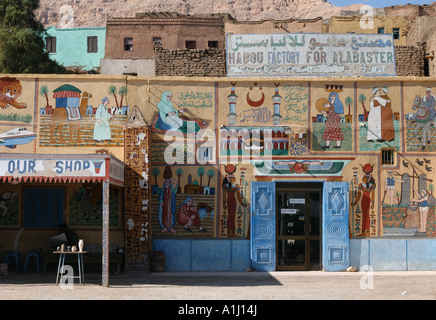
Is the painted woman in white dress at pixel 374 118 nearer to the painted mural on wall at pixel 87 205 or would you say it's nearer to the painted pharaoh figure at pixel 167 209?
the painted pharaoh figure at pixel 167 209

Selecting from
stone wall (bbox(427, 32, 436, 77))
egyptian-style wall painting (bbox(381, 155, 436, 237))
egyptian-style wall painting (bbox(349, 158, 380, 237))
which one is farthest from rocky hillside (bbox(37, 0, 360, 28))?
egyptian-style wall painting (bbox(349, 158, 380, 237))

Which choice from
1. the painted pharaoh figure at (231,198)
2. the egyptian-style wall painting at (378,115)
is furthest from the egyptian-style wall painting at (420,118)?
the painted pharaoh figure at (231,198)

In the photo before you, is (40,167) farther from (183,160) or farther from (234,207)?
(234,207)

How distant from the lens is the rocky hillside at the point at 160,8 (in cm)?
9544

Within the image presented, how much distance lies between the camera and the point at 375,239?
16.4 m

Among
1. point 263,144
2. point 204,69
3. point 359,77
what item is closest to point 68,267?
point 263,144

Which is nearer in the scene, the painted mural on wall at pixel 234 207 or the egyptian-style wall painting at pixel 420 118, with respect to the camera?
the painted mural on wall at pixel 234 207

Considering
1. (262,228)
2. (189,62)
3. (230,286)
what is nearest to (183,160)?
(262,228)

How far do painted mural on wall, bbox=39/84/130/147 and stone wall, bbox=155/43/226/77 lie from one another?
24.2 feet

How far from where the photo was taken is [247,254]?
16281 mm

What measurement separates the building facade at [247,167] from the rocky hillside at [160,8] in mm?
80205

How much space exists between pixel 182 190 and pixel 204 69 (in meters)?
8.54

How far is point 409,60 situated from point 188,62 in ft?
32.2

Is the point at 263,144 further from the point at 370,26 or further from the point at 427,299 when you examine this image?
the point at 370,26
